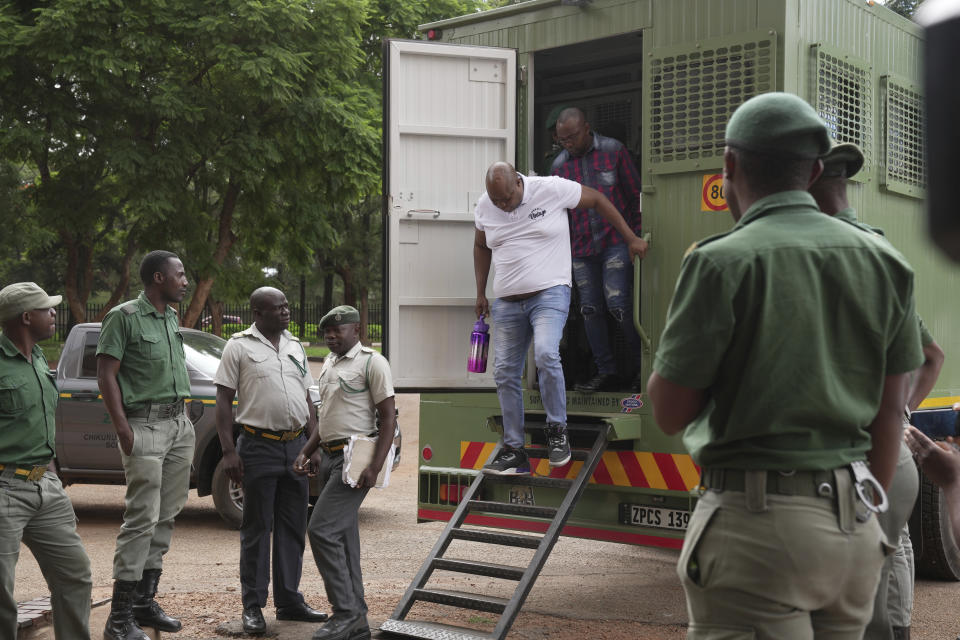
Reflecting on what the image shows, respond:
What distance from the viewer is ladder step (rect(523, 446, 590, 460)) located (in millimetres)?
6379

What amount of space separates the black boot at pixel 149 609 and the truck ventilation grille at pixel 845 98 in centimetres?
447

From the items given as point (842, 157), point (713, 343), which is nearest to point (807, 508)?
point (713, 343)

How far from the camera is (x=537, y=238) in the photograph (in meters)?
6.48

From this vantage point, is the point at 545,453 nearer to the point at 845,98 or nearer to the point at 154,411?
the point at 154,411

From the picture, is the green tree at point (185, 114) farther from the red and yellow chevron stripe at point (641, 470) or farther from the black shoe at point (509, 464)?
the red and yellow chevron stripe at point (641, 470)

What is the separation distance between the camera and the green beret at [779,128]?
8.46 ft

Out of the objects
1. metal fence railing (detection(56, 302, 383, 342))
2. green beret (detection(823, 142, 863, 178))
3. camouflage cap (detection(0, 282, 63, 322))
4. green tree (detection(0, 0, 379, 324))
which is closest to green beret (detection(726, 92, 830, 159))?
green beret (detection(823, 142, 863, 178))

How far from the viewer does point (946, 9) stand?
3.87 feet

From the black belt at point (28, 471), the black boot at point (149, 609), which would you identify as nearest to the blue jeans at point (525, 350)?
the black boot at point (149, 609)

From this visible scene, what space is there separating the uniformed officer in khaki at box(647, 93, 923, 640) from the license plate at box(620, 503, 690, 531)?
3.53 meters

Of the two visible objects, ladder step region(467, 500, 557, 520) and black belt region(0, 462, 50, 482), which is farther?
ladder step region(467, 500, 557, 520)

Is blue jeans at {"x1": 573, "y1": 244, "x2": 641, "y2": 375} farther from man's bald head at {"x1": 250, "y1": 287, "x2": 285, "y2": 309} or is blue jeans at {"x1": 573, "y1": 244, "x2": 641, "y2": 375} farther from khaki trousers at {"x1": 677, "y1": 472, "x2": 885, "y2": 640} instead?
khaki trousers at {"x1": 677, "y1": 472, "x2": 885, "y2": 640}

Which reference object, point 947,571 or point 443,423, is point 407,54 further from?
point 947,571

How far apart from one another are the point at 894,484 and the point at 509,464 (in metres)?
2.86
